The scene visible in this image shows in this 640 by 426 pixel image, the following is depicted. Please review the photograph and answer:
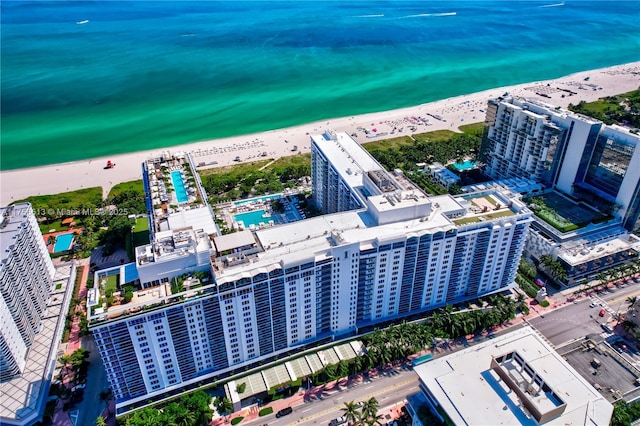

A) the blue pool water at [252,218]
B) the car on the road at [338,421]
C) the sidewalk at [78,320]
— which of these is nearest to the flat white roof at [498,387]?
the car on the road at [338,421]

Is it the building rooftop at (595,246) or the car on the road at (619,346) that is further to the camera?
the building rooftop at (595,246)

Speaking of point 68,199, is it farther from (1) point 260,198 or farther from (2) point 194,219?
(2) point 194,219

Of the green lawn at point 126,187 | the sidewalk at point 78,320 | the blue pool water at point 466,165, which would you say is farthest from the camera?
the blue pool water at point 466,165

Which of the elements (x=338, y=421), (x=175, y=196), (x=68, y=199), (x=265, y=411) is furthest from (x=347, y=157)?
(x=68, y=199)

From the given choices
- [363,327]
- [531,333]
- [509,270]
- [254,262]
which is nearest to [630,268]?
[509,270]

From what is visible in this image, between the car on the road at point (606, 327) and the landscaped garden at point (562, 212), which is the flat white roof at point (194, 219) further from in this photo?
the landscaped garden at point (562, 212)
